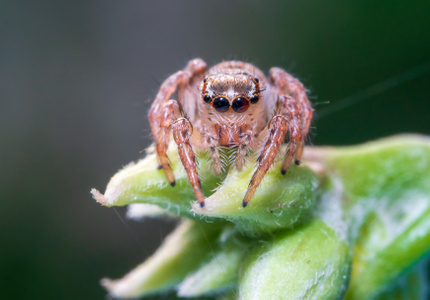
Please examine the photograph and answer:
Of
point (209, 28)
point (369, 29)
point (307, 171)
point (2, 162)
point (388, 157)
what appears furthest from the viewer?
point (209, 28)

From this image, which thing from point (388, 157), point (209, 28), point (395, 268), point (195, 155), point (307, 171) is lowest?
point (395, 268)

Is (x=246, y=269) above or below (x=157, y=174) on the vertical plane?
below

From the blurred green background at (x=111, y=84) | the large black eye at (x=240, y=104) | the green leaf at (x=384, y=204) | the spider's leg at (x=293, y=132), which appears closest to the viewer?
the spider's leg at (x=293, y=132)

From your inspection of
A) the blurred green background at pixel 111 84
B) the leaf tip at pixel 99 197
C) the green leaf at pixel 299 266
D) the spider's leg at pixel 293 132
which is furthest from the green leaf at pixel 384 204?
the blurred green background at pixel 111 84

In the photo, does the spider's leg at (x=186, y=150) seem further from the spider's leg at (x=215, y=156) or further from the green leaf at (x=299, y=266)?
the green leaf at (x=299, y=266)

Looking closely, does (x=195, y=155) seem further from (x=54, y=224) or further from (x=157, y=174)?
(x=54, y=224)

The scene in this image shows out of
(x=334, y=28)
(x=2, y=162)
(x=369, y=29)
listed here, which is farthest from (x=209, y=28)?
(x=2, y=162)

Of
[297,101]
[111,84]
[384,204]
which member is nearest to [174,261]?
[297,101]
